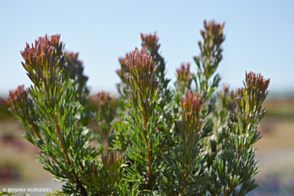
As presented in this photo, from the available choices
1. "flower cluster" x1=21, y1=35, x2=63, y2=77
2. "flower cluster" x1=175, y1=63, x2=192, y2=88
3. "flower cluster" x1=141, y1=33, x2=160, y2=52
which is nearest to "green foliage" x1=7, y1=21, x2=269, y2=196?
"flower cluster" x1=21, y1=35, x2=63, y2=77

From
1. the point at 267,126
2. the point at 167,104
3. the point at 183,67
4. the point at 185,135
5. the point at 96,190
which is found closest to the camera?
the point at 185,135

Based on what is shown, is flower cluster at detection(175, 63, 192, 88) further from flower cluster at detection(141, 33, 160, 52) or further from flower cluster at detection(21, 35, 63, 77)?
flower cluster at detection(21, 35, 63, 77)

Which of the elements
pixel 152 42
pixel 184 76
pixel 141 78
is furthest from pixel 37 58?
pixel 184 76

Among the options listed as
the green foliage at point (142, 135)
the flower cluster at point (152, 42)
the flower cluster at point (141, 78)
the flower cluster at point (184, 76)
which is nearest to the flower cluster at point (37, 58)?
the green foliage at point (142, 135)

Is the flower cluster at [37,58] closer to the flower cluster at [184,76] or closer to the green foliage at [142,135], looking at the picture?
the green foliage at [142,135]

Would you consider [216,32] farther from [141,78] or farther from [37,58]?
[37,58]

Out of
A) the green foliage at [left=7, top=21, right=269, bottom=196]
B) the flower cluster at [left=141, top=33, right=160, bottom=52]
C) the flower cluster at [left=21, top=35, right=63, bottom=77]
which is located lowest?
the green foliage at [left=7, top=21, right=269, bottom=196]

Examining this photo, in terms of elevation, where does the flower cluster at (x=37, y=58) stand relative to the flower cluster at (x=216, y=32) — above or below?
below

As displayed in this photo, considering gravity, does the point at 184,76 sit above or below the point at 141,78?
above

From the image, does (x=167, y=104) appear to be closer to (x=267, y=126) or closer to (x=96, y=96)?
(x=96, y=96)

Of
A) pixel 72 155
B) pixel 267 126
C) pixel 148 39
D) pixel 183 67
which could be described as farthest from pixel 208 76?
pixel 267 126

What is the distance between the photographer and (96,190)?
0.91 meters

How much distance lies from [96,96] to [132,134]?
43cm

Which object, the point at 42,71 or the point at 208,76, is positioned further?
the point at 208,76
